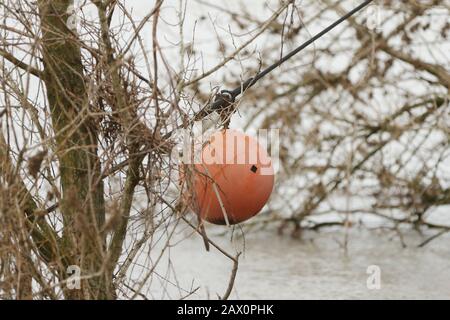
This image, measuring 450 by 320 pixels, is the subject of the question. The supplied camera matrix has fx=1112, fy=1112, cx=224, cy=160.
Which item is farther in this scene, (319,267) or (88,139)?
(319,267)

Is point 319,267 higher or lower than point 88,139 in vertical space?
lower

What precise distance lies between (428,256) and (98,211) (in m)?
5.84

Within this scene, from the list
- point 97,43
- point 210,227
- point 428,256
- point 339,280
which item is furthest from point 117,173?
point 210,227

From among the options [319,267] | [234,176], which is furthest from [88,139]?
[319,267]

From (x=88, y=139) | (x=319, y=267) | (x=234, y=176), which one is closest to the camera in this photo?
(x=88, y=139)

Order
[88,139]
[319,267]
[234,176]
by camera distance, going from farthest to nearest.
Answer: [319,267] < [234,176] < [88,139]

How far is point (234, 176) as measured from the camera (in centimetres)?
662

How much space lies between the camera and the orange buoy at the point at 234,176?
639cm

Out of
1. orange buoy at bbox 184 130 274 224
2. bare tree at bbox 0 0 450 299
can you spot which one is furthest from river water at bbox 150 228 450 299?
bare tree at bbox 0 0 450 299

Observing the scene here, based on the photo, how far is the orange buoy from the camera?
21.0 feet

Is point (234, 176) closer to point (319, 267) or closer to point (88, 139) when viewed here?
point (88, 139)

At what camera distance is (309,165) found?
39.2 feet

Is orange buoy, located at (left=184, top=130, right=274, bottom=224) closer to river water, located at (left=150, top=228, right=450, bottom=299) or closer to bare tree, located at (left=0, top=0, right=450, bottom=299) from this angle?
bare tree, located at (left=0, top=0, right=450, bottom=299)

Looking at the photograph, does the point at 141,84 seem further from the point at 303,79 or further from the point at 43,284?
the point at 303,79
